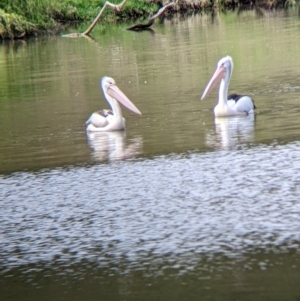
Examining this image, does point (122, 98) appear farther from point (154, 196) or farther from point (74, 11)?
point (74, 11)

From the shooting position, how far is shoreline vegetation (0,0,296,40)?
130 ft

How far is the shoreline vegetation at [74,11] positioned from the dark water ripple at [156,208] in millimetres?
29204

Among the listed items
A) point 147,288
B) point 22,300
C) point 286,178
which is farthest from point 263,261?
point 286,178

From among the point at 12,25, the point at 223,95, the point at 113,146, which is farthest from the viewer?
the point at 12,25

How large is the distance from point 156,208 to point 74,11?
4432 cm

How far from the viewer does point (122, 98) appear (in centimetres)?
1292

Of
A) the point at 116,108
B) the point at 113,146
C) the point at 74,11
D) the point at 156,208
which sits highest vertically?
the point at 74,11

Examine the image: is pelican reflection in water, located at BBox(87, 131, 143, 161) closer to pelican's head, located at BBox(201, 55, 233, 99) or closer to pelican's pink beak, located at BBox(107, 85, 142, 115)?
pelican's pink beak, located at BBox(107, 85, 142, 115)

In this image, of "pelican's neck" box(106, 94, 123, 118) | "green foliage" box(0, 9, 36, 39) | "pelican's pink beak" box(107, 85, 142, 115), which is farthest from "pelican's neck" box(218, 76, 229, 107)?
"green foliage" box(0, 9, 36, 39)

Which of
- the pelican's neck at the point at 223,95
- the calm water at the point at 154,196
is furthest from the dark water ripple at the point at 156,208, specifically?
the pelican's neck at the point at 223,95

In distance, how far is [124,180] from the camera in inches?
348

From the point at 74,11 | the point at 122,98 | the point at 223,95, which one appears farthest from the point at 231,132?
the point at 74,11

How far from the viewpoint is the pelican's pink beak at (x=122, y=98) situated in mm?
12883

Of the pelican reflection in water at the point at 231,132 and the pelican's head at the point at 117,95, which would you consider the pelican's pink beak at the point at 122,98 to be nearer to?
the pelican's head at the point at 117,95
